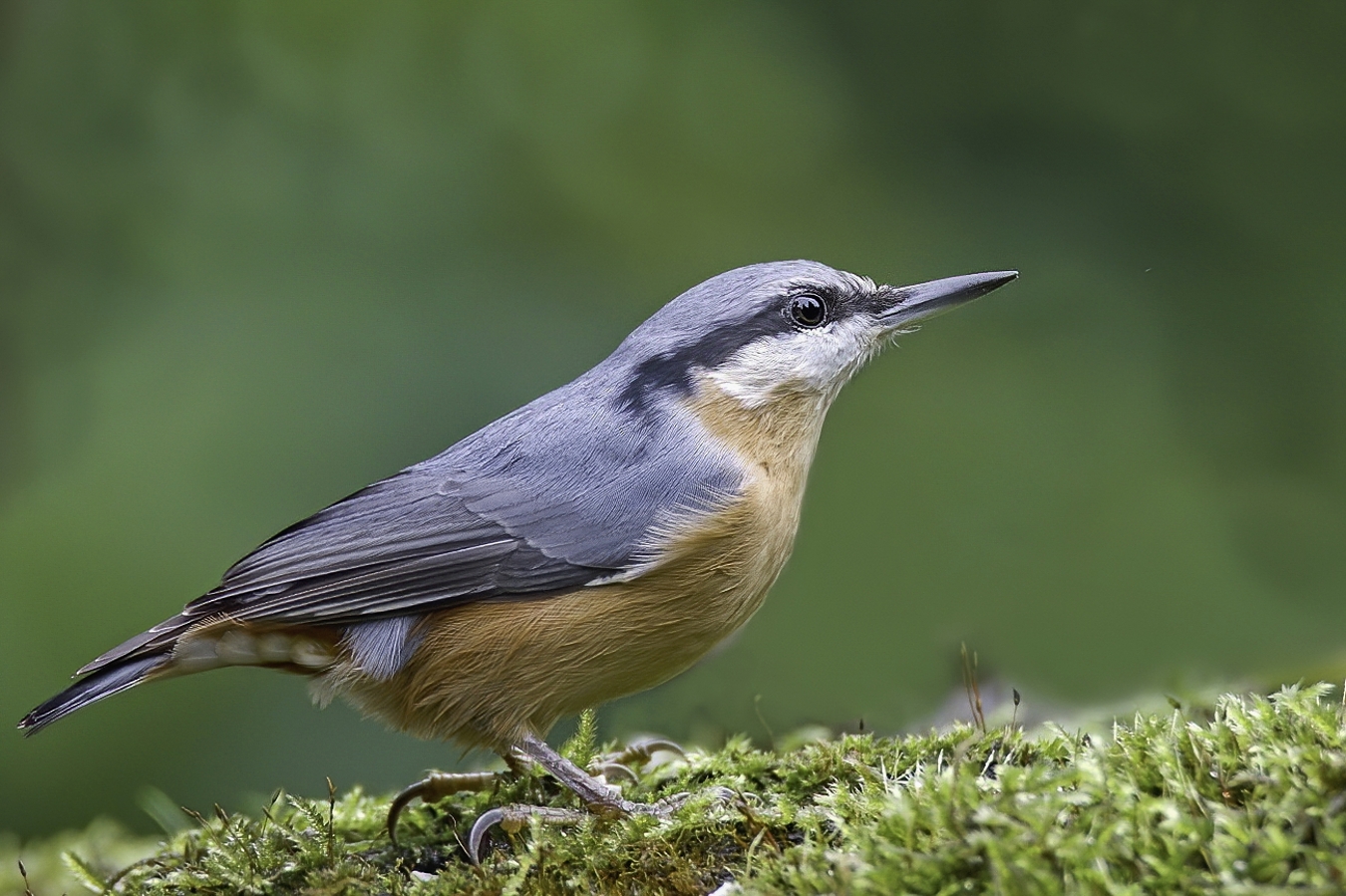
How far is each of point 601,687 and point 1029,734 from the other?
107 cm

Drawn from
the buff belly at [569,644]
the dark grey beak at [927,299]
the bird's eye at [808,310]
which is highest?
the bird's eye at [808,310]

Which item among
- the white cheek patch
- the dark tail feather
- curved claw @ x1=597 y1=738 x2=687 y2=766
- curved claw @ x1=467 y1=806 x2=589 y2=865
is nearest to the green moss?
curved claw @ x1=467 y1=806 x2=589 y2=865

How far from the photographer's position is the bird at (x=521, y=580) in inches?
119

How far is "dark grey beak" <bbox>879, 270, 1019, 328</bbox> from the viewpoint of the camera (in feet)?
12.1

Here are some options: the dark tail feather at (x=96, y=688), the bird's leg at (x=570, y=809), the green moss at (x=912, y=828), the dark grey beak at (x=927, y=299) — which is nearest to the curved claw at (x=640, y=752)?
the green moss at (x=912, y=828)

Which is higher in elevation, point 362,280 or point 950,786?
point 362,280

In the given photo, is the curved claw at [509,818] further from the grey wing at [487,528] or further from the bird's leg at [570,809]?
the grey wing at [487,528]

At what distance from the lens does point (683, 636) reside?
306cm

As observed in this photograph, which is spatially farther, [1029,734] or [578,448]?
[578,448]

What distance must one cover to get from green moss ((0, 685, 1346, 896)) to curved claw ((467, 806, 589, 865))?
3 centimetres

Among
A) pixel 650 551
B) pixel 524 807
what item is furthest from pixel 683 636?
pixel 524 807

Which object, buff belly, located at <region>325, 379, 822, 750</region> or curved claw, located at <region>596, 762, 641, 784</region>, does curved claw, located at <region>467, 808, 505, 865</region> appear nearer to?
buff belly, located at <region>325, 379, 822, 750</region>

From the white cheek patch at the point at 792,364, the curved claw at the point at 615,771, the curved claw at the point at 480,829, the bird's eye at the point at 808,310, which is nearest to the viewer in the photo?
the curved claw at the point at 480,829

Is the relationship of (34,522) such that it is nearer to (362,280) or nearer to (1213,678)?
(362,280)
